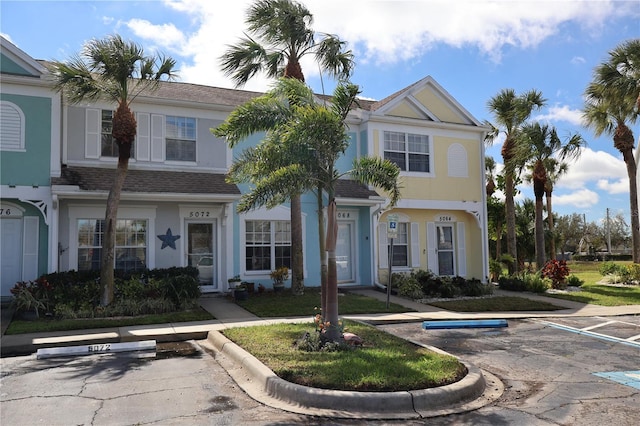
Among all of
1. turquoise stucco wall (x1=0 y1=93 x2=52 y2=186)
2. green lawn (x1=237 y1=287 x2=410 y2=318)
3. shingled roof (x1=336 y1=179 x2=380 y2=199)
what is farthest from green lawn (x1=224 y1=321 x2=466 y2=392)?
shingled roof (x1=336 y1=179 x2=380 y2=199)

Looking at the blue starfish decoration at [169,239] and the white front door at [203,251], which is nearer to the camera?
the blue starfish decoration at [169,239]

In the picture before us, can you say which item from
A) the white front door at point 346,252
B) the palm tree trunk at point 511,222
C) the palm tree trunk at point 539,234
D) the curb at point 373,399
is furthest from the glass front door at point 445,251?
the curb at point 373,399

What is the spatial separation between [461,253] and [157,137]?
39.6 ft

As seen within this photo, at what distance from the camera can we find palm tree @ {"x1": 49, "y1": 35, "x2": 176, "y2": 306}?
462 inches

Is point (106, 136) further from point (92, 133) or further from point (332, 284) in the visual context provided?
point (332, 284)

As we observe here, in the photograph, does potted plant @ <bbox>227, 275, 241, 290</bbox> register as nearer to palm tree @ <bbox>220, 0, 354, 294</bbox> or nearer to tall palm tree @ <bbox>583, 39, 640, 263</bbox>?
palm tree @ <bbox>220, 0, 354, 294</bbox>

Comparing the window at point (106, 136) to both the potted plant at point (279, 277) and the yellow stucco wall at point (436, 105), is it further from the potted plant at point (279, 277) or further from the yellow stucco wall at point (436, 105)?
the yellow stucco wall at point (436, 105)

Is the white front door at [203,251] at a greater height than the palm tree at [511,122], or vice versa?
the palm tree at [511,122]

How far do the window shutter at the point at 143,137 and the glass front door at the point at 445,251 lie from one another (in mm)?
11006

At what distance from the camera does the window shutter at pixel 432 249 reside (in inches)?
759

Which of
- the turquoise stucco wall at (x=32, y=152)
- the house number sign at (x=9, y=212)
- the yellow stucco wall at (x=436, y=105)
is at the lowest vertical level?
the house number sign at (x=9, y=212)

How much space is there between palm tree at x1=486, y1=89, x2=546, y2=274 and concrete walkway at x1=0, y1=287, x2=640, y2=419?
25.5ft

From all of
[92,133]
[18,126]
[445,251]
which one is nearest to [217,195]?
[92,133]

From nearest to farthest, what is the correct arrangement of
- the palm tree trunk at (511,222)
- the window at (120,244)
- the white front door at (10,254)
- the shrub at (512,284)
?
1. the white front door at (10,254)
2. the window at (120,244)
3. the shrub at (512,284)
4. the palm tree trunk at (511,222)
